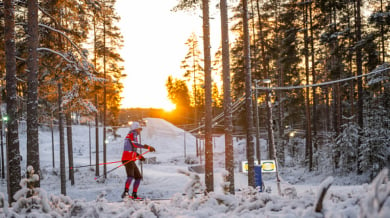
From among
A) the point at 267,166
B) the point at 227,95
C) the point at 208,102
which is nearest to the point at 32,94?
the point at 208,102

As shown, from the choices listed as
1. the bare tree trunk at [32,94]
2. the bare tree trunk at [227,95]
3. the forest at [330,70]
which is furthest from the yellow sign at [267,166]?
the bare tree trunk at [32,94]

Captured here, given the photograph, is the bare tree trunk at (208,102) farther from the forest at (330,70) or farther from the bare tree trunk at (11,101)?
the bare tree trunk at (11,101)

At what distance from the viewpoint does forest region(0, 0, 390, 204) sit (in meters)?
9.70

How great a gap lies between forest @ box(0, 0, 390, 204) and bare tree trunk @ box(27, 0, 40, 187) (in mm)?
32

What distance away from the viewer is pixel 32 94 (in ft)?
30.7

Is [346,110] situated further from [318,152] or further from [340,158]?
[340,158]

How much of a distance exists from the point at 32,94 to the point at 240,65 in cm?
1989

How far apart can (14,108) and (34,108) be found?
646mm

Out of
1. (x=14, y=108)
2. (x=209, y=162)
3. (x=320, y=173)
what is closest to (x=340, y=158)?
(x=320, y=173)

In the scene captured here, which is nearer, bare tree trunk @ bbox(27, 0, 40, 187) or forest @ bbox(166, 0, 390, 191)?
bare tree trunk @ bbox(27, 0, 40, 187)

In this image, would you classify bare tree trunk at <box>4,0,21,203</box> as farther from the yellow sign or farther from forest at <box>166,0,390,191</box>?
the yellow sign

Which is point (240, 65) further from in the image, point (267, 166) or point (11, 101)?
point (11, 101)

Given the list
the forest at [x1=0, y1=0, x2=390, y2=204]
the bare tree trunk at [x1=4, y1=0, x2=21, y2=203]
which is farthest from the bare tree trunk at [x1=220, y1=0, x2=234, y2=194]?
the bare tree trunk at [x1=4, y1=0, x2=21, y2=203]

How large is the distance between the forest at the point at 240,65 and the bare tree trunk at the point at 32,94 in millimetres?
32
